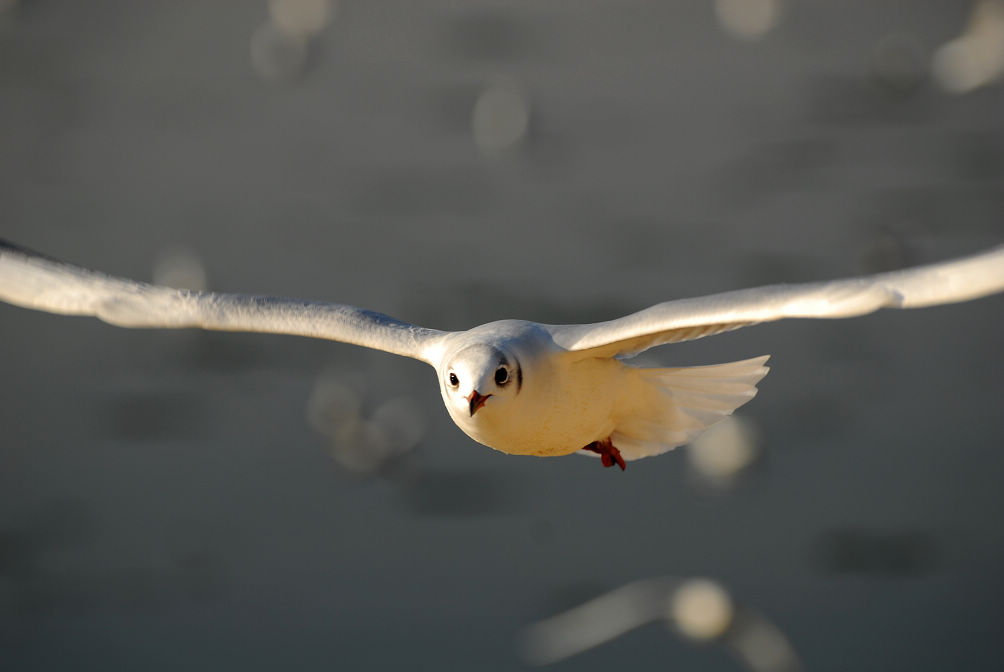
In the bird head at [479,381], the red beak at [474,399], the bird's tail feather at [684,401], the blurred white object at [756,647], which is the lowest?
the red beak at [474,399]

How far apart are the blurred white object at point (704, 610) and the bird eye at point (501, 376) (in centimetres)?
246

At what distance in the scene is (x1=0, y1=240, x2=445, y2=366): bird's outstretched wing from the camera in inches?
97.3

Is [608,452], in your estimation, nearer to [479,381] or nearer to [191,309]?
[479,381]

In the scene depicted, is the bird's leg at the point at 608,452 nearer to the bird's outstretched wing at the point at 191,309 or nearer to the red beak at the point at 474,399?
the bird's outstretched wing at the point at 191,309

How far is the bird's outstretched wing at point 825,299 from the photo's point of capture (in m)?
1.79

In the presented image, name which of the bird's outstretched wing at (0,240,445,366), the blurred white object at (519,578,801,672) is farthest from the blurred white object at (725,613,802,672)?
the bird's outstretched wing at (0,240,445,366)

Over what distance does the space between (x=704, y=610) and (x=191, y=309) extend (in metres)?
2.55

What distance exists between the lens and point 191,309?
8.24ft

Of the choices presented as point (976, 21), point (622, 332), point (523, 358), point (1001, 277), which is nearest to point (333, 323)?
point (523, 358)

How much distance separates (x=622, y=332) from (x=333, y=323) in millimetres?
718

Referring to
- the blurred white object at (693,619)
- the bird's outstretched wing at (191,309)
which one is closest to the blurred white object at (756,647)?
the blurred white object at (693,619)

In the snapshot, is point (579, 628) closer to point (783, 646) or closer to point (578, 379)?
point (783, 646)

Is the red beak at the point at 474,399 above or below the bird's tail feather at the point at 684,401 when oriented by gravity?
below

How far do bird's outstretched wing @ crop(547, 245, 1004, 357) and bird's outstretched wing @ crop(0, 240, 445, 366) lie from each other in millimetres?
471
